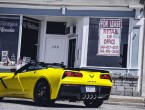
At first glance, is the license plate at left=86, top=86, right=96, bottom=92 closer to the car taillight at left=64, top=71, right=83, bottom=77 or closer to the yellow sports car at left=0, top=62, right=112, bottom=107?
the yellow sports car at left=0, top=62, right=112, bottom=107

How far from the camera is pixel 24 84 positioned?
12586mm

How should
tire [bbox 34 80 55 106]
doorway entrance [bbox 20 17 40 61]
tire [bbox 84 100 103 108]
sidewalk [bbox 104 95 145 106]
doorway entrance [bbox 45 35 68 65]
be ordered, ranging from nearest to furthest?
tire [bbox 34 80 55 106] < tire [bbox 84 100 103 108] < sidewalk [bbox 104 95 145 106] < doorway entrance [bbox 20 17 40 61] < doorway entrance [bbox 45 35 68 65]

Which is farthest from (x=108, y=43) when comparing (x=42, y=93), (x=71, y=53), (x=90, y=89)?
(x=42, y=93)

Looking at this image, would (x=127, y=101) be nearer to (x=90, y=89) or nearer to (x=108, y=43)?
(x=108, y=43)

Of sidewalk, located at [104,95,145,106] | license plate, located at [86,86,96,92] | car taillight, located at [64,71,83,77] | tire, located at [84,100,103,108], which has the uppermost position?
car taillight, located at [64,71,83,77]

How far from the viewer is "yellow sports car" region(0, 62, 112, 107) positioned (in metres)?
11.5

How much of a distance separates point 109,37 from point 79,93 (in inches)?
323

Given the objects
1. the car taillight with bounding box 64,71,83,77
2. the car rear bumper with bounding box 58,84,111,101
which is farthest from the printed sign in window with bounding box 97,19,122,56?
the car taillight with bounding box 64,71,83,77

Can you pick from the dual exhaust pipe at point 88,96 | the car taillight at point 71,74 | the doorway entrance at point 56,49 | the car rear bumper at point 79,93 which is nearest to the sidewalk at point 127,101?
the car rear bumper at point 79,93

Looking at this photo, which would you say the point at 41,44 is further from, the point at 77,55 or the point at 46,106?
the point at 46,106

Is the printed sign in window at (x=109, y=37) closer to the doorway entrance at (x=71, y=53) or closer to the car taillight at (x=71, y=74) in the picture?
the doorway entrance at (x=71, y=53)

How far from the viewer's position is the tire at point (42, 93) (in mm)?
11695

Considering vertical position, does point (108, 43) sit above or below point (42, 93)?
above

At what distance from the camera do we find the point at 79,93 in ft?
38.2
